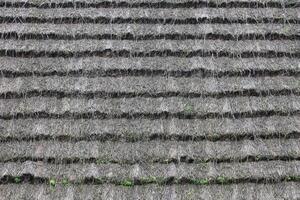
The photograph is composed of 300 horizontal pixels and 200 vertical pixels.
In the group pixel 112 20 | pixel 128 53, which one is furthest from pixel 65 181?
pixel 112 20

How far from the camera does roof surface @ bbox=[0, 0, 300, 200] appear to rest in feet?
10.2

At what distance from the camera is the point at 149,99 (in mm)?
3441

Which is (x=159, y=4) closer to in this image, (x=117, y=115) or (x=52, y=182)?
(x=117, y=115)

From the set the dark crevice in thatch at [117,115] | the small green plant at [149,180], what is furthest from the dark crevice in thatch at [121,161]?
the dark crevice in thatch at [117,115]

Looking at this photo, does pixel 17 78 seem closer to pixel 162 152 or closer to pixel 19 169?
pixel 19 169

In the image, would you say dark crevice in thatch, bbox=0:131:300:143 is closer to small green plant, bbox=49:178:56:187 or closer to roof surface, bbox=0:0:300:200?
roof surface, bbox=0:0:300:200

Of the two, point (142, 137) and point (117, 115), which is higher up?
point (117, 115)

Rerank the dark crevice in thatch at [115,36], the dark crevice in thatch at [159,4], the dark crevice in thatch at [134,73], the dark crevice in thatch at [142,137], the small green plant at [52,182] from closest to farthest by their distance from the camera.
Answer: the small green plant at [52,182] < the dark crevice in thatch at [142,137] < the dark crevice in thatch at [134,73] < the dark crevice in thatch at [115,36] < the dark crevice in thatch at [159,4]

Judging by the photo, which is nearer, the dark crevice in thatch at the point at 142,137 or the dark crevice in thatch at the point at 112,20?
the dark crevice in thatch at the point at 142,137

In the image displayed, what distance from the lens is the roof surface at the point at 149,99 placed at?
3.11 m

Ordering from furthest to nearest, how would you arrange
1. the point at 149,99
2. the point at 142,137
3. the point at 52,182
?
1. the point at 149,99
2. the point at 142,137
3. the point at 52,182

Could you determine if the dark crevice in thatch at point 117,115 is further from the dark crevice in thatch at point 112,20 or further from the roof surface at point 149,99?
the dark crevice in thatch at point 112,20

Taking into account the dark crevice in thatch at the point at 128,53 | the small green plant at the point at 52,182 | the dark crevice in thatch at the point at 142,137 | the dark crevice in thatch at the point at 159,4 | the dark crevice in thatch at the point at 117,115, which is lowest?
the small green plant at the point at 52,182

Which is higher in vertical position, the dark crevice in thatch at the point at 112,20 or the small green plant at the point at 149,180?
the dark crevice in thatch at the point at 112,20
